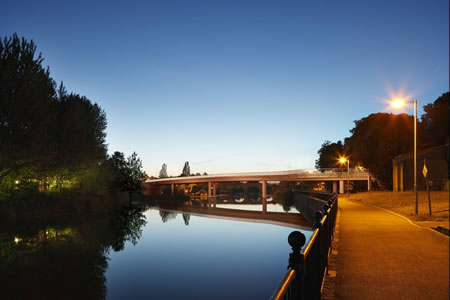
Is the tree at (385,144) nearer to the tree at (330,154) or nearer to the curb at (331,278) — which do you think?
the tree at (330,154)

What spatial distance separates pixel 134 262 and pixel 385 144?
45295 millimetres

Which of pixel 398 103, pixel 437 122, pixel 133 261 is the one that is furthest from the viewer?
pixel 437 122

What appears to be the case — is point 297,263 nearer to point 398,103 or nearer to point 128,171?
point 398,103

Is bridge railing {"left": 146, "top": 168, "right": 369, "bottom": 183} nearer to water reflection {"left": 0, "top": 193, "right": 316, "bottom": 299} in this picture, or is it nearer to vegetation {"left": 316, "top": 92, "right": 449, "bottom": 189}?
vegetation {"left": 316, "top": 92, "right": 449, "bottom": 189}

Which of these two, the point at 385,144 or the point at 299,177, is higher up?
the point at 385,144

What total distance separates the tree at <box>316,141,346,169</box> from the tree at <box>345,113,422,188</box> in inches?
981

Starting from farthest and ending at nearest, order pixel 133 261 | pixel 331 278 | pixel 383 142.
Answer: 1. pixel 383 142
2. pixel 133 261
3. pixel 331 278

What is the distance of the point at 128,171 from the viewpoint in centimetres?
6831

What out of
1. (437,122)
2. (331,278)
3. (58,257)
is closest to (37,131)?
(58,257)

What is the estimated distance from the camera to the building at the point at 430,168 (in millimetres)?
43688

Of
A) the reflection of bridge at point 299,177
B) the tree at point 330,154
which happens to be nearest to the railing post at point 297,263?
the reflection of bridge at point 299,177

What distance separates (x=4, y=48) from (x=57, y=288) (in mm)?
26618

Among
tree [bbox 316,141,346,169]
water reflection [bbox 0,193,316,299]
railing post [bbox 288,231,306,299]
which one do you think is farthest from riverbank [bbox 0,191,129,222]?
tree [bbox 316,141,346,169]

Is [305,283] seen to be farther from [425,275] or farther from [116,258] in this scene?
[116,258]
